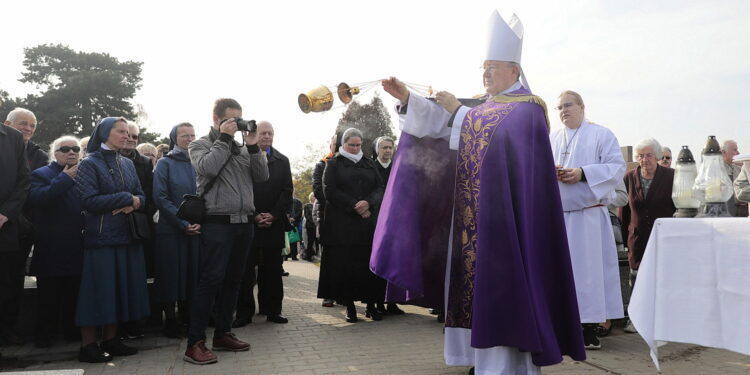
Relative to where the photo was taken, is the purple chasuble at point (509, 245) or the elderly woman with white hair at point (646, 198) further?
the elderly woman with white hair at point (646, 198)

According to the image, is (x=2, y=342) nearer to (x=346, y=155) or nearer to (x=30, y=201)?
(x=30, y=201)

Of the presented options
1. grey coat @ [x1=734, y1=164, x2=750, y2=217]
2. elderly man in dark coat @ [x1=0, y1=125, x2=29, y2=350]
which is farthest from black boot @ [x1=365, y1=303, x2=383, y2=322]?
grey coat @ [x1=734, y1=164, x2=750, y2=217]

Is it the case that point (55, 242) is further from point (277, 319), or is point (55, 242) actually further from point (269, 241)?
point (277, 319)

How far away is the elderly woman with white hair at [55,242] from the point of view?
5.23 meters

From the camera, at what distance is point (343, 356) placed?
482cm

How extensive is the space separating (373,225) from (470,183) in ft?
10.2

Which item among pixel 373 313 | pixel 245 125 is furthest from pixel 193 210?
pixel 373 313

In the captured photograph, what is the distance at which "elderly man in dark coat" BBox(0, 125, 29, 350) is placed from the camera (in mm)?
4758

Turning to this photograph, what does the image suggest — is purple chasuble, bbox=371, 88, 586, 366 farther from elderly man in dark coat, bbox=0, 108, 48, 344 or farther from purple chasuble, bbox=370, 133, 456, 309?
elderly man in dark coat, bbox=0, 108, 48, 344

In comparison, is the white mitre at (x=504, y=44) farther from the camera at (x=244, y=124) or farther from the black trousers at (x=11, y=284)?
the black trousers at (x=11, y=284)

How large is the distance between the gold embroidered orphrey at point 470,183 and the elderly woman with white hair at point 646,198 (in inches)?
124

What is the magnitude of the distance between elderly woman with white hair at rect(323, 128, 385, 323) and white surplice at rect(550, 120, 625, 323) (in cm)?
231

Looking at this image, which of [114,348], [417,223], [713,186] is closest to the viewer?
[713,186]

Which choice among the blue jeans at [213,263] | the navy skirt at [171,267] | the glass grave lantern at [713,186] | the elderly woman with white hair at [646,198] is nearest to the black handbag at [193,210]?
the blue jeans at [213,263]
